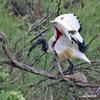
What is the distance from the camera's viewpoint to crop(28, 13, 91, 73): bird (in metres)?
1.38

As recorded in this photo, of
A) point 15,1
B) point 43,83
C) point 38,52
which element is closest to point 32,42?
point 38,52

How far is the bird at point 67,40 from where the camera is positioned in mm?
1375

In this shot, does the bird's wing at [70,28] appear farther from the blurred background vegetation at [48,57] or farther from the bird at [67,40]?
the blurred background vegetation at [48,57]

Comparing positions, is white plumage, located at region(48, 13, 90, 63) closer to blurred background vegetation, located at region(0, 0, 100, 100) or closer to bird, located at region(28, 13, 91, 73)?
bird, located at region(28, 13, 91, 73)

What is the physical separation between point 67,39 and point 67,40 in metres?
0.01

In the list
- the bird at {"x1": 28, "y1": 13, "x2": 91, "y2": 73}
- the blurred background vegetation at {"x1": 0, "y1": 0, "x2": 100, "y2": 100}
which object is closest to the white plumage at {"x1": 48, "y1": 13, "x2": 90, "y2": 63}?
the bird at {"x1": 28, "y1": 13, "x2": 91, "y2": 73}

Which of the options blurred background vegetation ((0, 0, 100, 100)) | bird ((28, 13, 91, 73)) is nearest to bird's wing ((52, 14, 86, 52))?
bird ((28, 13, 91, 73))

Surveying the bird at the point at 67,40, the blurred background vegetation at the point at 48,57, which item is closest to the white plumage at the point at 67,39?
the bird at the point at 67,40

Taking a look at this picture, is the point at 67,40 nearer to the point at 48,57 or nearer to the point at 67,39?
the point at 67,39

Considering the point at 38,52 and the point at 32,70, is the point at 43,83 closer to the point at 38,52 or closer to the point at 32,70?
the point at 32,70

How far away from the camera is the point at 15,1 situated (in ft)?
12.8

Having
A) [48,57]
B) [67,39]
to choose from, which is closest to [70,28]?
[67,39]

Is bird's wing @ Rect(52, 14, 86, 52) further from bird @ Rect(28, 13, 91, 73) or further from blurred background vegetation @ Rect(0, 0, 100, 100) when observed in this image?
blurred background vegetation @ Rect(0, 0, 100, 100)

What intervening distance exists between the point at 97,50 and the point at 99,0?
29cm
